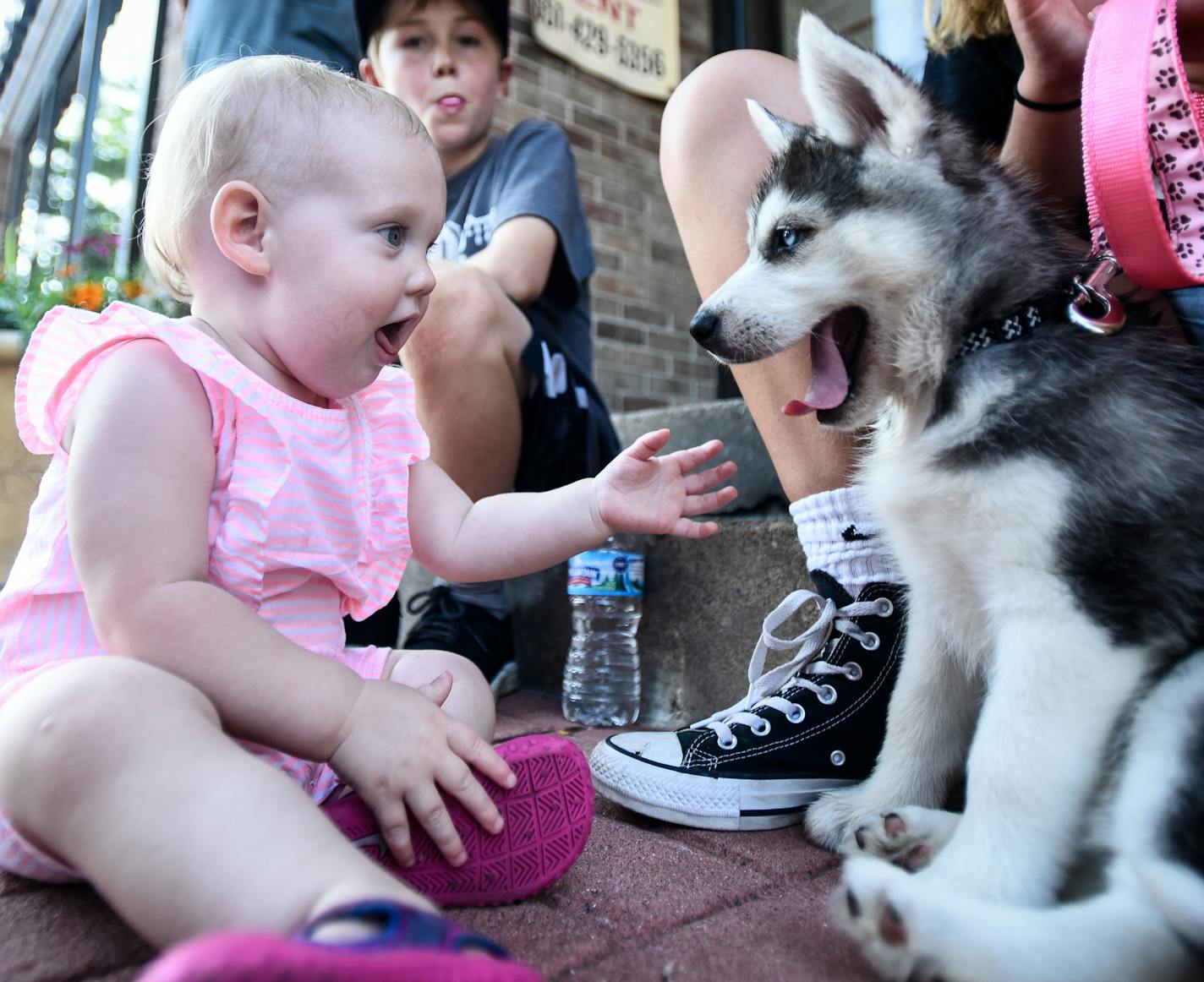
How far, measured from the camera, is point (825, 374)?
1.41 meters

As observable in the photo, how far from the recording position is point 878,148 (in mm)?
1396

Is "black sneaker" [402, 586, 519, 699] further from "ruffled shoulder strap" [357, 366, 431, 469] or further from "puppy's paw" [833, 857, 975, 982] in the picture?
"puppy's paw" [833, 857, 975, 982]

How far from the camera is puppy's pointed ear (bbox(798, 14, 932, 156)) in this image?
4.37ft

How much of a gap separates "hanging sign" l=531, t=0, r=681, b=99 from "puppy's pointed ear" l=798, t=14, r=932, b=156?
3.74m

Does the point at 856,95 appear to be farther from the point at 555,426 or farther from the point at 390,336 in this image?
the point at 555,426

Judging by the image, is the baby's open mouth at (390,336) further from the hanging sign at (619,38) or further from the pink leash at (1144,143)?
the hanging sign at (619,38)

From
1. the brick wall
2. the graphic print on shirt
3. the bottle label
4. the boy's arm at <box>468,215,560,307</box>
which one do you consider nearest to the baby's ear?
the bottle label

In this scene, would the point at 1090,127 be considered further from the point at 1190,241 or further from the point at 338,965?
the point at 338,965

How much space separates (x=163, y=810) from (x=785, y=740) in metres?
0.93

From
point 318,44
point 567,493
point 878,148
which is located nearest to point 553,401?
point 567,493

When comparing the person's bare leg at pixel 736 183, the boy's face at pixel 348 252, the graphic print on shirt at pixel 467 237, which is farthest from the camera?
the graphic print on shirt at pixel 467 237

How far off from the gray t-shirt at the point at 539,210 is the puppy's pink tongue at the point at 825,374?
4.12ft

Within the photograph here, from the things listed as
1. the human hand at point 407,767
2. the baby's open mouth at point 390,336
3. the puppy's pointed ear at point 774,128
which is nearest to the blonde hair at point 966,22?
the puppy's pointed ear at point 774,128

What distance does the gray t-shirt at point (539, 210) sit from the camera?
→ 2.71 meters
